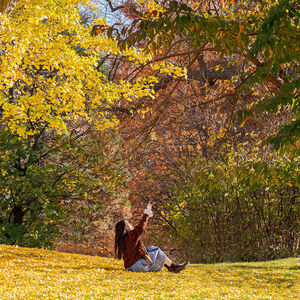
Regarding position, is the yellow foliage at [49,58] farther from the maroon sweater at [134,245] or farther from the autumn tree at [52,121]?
the maroon sweater at [134,245]

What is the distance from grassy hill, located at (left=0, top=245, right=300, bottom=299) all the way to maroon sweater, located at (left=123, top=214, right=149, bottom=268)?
258 millimetres

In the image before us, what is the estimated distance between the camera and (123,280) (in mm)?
6484

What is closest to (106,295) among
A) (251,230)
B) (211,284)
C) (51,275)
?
(51,275)

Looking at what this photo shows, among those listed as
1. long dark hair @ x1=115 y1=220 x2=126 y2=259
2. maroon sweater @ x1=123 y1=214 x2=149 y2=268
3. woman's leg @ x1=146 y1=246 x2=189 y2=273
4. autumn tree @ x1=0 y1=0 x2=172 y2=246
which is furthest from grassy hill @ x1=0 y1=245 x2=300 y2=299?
autumn tree @ x1=0 y1=0 x2=172 y2=246

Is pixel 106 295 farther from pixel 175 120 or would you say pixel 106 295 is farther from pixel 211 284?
pixel 175 120

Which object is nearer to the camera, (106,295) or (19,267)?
(106,295)

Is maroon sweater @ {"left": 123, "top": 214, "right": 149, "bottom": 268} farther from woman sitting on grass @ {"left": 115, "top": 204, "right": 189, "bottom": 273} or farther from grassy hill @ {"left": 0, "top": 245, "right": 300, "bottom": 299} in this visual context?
grassy hill @ {"left": 0, "top": 245, "right": 300, "bottom": 299}

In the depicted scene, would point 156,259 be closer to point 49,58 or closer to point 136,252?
point 136,252

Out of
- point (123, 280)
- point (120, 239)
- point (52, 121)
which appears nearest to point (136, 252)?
point (120, 239)

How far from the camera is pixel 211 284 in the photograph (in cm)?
662

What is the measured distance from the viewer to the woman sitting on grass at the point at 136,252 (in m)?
7.19

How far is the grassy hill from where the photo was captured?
5344 mm

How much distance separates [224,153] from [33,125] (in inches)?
199

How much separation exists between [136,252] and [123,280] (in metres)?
0.83
